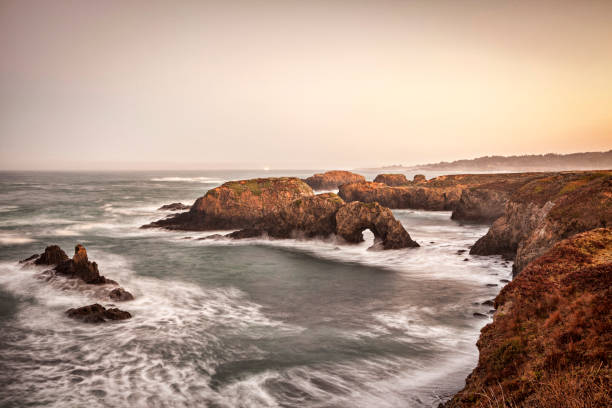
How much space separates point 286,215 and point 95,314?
18337 mm

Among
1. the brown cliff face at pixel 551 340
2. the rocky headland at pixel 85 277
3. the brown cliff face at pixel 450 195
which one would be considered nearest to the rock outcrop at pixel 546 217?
the brown cliff face at pixel 551 340

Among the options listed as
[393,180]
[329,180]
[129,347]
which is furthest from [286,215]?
[329,180]

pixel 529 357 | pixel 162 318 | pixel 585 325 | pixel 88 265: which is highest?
pixel 585 325

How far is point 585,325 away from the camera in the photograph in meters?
5.23

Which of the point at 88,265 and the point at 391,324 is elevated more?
the point at 88,265

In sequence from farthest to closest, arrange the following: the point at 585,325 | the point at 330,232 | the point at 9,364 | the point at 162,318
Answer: the point at 330,232 → the point at 162,318 → the point at 9,364 → the point at 585,325

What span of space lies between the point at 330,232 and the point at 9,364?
20907mm

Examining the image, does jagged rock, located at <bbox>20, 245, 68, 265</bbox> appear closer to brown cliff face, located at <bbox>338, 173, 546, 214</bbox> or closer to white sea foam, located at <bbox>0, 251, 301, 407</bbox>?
white sea foam, located at <bbox>0, 251, 301, 407</bbox>

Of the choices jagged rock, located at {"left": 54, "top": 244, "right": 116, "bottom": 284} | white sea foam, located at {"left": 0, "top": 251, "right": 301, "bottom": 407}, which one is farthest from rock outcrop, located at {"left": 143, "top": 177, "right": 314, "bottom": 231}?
white sea foam, located at {"left": 0, "top": 251, "right": 301, "bottom": 407}

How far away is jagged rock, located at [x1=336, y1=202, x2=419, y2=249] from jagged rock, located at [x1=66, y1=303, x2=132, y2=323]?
55.0 feet

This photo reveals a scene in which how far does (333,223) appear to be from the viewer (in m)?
28.0

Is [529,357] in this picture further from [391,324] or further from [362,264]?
[362,264]

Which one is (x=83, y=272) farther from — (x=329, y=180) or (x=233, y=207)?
(x=329, y=180)

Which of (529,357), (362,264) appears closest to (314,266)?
(362,264)
